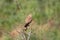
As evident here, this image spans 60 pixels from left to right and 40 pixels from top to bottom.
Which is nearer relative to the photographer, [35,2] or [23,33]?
[23,33]

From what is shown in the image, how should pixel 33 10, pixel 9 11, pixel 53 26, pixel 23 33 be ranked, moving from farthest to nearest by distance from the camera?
pixel 9 11
pixel 33 10
pixel 53 26
pixel 23 33

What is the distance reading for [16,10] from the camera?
5312mm

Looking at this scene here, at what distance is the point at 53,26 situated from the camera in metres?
4.62

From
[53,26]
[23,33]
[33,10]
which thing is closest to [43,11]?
[33,10]

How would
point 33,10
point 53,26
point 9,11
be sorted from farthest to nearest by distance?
point 9,11, point 33,10, point 53,26

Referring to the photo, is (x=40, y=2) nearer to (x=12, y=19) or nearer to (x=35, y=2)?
(x=35, y=2)

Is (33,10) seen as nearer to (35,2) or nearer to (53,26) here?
(35,2)

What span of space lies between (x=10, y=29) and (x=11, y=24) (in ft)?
0.63

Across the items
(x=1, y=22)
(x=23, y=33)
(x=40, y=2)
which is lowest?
(x=1, y=22)

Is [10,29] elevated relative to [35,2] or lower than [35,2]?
lower

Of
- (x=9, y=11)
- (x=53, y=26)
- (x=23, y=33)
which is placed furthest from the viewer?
(x=9, y=11)

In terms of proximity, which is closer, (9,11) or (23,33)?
(23,33)

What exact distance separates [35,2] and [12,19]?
1.71ft

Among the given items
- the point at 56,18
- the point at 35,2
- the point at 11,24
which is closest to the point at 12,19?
the point at 11,24
